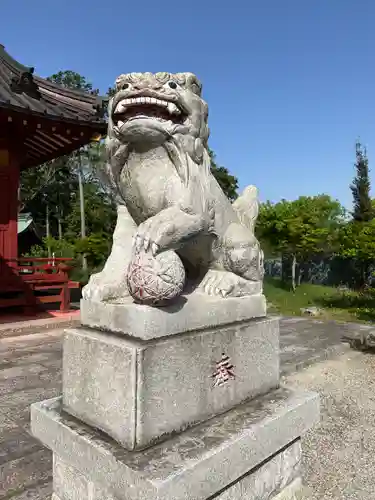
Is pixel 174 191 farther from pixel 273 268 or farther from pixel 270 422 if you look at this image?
pixel 273 268

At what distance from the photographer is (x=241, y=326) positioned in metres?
1.91

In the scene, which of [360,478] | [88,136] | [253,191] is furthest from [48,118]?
[360,478]

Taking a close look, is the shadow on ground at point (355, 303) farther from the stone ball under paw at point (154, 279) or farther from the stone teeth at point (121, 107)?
the stone teeth at point (121, 107)

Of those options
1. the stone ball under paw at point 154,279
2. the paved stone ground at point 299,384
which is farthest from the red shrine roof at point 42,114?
the stone ball under paw at point 154,279

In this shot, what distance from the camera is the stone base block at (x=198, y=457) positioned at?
1.37 metres

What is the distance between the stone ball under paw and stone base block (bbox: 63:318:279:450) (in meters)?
0.19

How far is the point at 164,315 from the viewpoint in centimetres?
157

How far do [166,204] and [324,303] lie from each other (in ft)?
33.5

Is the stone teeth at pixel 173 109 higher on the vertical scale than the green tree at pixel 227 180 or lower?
Result: lower

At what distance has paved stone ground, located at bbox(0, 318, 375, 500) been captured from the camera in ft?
7.40

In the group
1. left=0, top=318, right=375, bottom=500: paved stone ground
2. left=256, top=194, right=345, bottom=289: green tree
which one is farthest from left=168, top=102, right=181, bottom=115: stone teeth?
left=256, top=194, right=345, bottom=289: green tree

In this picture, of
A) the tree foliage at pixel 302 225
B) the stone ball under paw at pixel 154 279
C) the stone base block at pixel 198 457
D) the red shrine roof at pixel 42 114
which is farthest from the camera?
the tree foliage at pixel 302 225

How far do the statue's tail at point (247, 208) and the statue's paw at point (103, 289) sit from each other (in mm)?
948

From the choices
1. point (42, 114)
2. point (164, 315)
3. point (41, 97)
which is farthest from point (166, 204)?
point (41, 97)
